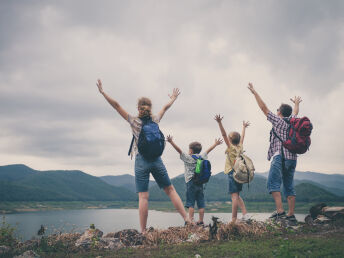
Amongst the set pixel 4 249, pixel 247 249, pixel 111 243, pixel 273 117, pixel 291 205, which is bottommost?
pixel 4 249

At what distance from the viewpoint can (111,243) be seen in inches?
202

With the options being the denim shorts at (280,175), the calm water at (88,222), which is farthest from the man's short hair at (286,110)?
the calm water at (88,222)

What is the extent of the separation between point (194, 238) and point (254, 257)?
1.82 meters

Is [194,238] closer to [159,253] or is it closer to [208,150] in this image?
[159,253]

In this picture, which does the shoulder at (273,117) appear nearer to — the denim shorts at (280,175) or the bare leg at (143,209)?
the denim shorts at (280,175)

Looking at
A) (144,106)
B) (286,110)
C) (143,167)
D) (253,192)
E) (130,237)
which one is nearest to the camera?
(130,237)

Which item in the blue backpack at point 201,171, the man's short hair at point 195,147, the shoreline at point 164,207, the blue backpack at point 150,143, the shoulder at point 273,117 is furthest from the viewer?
the shoreline at point 164,207

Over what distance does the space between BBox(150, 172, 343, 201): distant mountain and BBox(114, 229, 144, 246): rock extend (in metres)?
40.5

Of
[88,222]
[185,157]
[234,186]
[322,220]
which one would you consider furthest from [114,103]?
[88,222]

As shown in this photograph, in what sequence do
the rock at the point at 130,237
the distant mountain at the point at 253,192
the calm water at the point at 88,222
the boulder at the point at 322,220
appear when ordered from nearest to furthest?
1. the rock at the point at 130,237
2. the boulder at the point at 322,220
3. the calm water at the point at 88,222
4. the distant mountain at the point at 253,192

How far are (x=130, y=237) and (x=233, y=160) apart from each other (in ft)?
11.0

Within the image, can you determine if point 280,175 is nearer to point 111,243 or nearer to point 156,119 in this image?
point 156,119

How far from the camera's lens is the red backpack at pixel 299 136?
591cm

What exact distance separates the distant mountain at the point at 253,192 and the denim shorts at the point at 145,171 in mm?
40469
